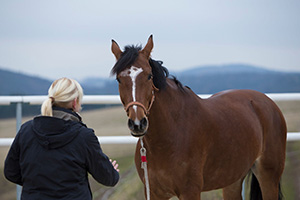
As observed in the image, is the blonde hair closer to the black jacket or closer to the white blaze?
the black jacket

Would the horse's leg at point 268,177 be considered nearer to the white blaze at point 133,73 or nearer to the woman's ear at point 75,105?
the white blaze at point 133,73

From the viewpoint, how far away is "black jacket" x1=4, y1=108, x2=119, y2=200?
1.71 m

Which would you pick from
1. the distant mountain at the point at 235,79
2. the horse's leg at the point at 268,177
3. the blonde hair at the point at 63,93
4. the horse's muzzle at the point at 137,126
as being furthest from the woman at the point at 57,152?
the distant mountain at the point at 235,79

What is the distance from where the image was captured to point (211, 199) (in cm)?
395

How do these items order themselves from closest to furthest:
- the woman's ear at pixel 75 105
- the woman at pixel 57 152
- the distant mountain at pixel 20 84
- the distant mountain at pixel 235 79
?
the woman at pixel 57 152 → the woman's ear at pixel 75 105 → the distant mountain at pixel 20 84 → the distant mountain at pixel 235 79

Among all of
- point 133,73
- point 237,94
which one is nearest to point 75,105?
point 133,73

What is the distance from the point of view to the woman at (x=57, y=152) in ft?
5.61

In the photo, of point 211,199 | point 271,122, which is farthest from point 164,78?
point 211,199

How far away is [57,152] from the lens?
1714 millimetres

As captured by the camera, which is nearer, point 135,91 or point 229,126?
point 135,91

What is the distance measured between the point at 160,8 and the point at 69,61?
2.14m

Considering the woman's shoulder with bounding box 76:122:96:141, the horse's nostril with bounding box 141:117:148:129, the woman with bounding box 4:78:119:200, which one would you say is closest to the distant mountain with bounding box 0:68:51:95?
the horse's nostril with bounding box 141:117:148:129

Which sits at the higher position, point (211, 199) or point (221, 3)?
point (221, 3)

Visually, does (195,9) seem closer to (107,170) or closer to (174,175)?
(174,175)
